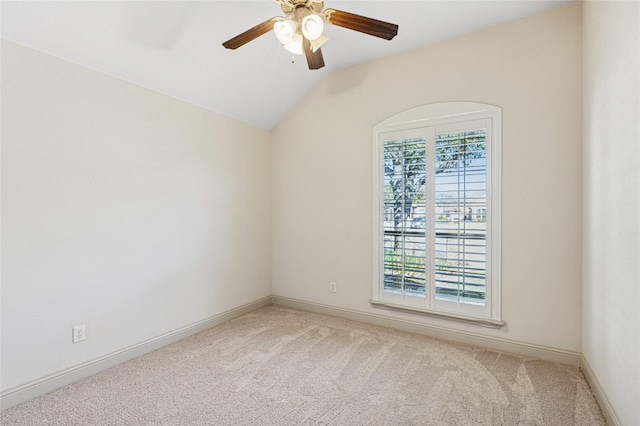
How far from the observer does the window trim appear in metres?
2.65

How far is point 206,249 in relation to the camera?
3.24 m

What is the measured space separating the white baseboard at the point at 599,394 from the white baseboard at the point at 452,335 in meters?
0.15

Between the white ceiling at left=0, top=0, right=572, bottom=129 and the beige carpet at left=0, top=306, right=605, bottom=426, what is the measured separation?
2324 millimetres

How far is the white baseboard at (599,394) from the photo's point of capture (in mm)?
1688

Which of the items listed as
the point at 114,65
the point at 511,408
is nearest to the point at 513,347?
the point at 511,408

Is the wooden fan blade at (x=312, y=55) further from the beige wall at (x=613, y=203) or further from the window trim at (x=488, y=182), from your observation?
the beige wall at (x=613, y=203)

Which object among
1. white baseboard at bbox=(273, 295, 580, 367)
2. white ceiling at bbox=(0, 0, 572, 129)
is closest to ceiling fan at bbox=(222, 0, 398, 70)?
white ceiling at bbox=(0, 0, 572, 129)

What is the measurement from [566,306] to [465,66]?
2.19 meters

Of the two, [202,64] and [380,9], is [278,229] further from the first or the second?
[380,9]

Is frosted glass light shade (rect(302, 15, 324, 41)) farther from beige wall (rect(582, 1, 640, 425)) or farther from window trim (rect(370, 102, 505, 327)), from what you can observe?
window trim (rect(370, 102, 505, 327))

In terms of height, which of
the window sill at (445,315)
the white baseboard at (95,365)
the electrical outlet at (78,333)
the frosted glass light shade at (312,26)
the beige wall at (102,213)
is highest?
the frosted glass light shade at (312,26)

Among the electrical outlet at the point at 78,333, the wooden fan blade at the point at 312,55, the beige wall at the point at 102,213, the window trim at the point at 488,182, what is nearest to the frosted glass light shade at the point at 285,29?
the wooden fan blade at the point at 312,55

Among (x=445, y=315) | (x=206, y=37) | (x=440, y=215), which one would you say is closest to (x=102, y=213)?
(x=206, y=37)

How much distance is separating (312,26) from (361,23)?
0.96 feet
